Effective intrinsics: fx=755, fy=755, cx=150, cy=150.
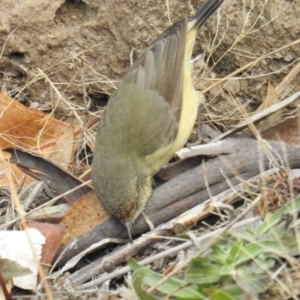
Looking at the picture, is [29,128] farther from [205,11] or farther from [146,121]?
[205,11]

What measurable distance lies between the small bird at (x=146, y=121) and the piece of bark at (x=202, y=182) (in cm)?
9

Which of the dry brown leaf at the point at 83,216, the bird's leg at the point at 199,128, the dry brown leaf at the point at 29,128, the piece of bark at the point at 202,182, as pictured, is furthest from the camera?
the dry brown leaf at the point at 29,128

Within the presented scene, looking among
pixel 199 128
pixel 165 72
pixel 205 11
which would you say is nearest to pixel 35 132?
pixel 165 72

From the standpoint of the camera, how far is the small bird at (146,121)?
4.43 metres

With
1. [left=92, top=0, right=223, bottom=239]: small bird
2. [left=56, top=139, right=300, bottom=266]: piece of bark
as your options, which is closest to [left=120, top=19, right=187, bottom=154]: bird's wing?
[left=92, top=0, right=223, bottom=239]: small bird

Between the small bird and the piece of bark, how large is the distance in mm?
88

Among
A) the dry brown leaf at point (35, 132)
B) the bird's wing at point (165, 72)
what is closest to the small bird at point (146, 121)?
the bird's wing at point (165, 72)

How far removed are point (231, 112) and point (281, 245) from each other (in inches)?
82.5

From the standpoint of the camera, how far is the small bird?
443 centimetres

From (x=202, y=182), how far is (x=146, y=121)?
89 centimetres

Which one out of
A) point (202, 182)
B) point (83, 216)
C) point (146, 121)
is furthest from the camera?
point (146, 121)

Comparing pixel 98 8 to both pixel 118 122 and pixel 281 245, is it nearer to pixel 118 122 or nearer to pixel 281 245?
pixel 118 122

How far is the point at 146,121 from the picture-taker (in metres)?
5.04

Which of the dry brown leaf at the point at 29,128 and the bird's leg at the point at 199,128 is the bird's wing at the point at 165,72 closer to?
the bird's leg at the point at 199,128
